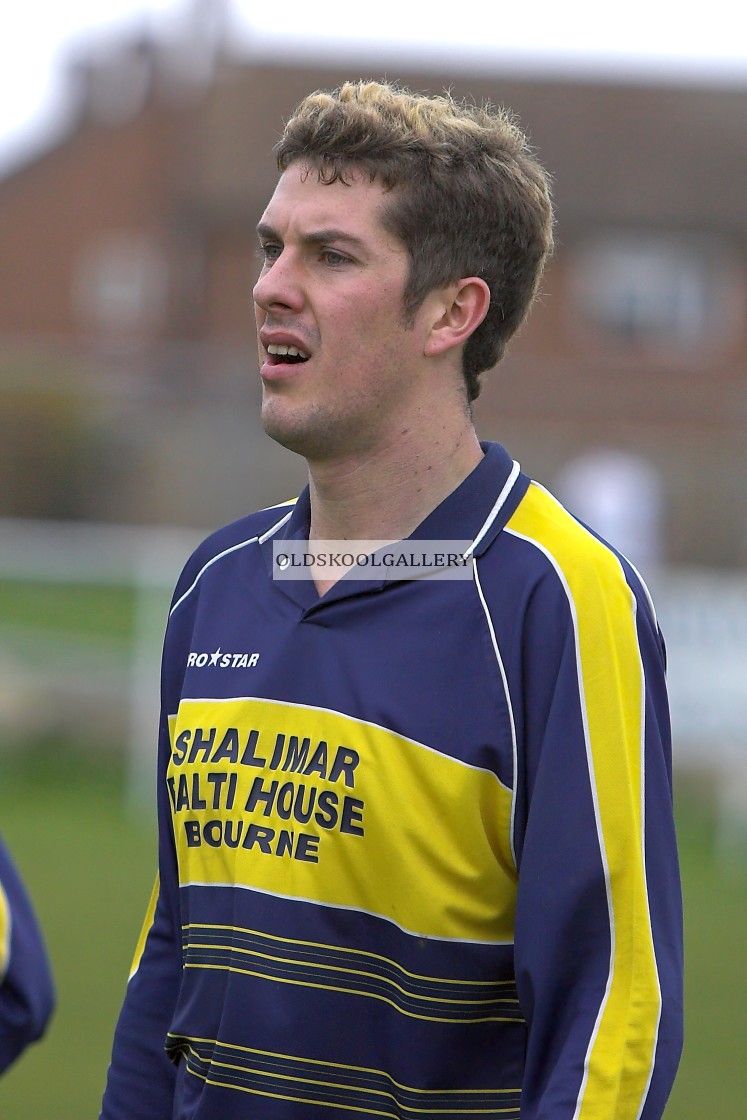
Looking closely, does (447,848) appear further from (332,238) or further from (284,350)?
(332,238)

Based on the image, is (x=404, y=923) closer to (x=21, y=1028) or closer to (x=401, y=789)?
(x=401, y=789)

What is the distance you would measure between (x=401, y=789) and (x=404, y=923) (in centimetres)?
20

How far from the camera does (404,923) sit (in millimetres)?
2166

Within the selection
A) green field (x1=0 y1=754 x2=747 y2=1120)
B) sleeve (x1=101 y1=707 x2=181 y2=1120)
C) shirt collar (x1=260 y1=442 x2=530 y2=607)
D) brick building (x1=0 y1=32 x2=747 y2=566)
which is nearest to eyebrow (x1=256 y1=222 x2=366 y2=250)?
shirt collar (x1=260 y1=442 x2=530 y2=607)

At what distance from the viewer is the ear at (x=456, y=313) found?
238 centimetres

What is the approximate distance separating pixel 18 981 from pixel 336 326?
4.76 ft

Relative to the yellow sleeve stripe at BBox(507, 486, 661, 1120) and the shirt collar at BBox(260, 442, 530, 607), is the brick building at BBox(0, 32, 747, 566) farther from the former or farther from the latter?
the yellow sleeve stripe at BBox(507, 486, 661, 1120)

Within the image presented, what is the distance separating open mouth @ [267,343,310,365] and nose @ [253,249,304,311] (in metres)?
0.06

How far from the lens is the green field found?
5.30 metres

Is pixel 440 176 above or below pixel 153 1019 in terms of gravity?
above

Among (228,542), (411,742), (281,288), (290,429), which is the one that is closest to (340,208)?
(281,288)

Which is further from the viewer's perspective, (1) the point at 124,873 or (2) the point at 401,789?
(1) the point at 124,873

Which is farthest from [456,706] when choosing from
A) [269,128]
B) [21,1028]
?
[269,128]

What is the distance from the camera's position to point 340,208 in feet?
→ 7.64
